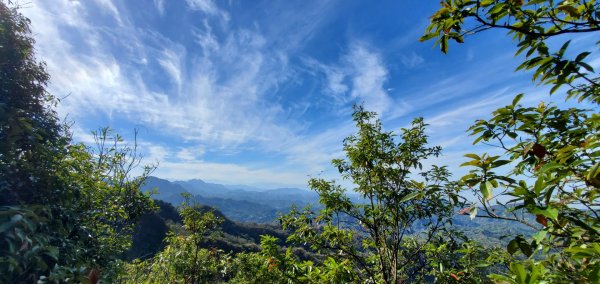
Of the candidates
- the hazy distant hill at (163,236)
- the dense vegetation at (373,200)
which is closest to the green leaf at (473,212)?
the dense vegetation at (373,200)

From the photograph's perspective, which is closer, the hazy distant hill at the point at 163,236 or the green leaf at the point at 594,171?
the green leaf at the point at 594,171

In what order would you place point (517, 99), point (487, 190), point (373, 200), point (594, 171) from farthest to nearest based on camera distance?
1. point (373, 200)
2. point (517, 99)
3. point (487, 190)
4. point (594, 171)

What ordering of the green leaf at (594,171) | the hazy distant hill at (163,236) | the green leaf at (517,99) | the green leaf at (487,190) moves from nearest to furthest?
the green leaf at (594,171), the green leaf at (487,190), the green leaf at (517,99), the hazy distant hill at (163,236)

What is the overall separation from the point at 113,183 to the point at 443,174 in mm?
11313

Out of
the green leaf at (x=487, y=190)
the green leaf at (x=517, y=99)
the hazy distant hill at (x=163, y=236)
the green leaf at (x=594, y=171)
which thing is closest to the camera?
the green leaf at (x=594, y=171)

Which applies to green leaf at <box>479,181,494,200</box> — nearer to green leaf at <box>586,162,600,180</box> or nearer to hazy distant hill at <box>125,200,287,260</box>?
green leaf at <box>586,162,600,180</box>

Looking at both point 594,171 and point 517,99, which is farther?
point 517,99

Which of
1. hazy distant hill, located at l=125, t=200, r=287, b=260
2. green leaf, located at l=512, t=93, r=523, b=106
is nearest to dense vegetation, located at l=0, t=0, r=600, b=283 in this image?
green leaf, located at l=512, t=93, r=523, b=106

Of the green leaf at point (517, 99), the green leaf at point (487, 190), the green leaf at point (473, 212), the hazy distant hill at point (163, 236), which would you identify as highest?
the green leaf at point (517, 99)

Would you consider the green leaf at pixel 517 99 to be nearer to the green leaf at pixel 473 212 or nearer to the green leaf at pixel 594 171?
the green leaf at pixel 594 171

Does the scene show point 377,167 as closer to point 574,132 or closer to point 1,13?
point 574,132

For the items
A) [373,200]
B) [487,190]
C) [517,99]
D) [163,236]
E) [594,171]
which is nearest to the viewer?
[594,171]

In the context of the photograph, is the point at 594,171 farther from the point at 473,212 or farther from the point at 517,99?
the point at 517,99

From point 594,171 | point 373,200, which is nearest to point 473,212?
point 594,171
